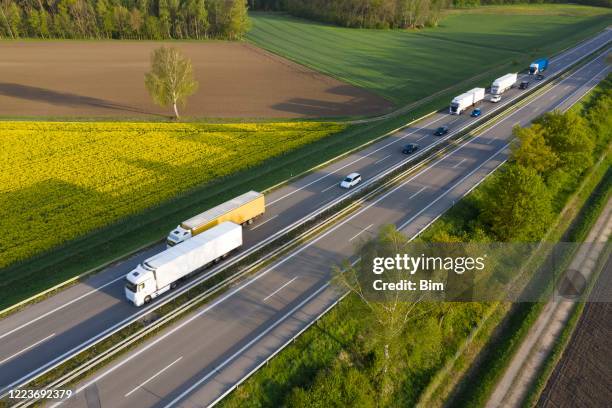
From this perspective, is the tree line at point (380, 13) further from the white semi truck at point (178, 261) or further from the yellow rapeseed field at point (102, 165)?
the white semi truck at point (178, 261)

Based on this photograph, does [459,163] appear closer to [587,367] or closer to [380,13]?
[587,367]

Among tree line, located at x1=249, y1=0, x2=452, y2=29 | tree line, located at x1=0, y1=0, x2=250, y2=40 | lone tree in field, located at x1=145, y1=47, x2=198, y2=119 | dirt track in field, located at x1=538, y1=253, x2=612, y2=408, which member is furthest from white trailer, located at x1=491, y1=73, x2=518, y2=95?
tree line, located at x1=249, y1=0, x2=452, y2=29

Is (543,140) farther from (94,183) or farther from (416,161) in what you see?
(94,183)

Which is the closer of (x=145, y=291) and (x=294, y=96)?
(x=145, y=291)

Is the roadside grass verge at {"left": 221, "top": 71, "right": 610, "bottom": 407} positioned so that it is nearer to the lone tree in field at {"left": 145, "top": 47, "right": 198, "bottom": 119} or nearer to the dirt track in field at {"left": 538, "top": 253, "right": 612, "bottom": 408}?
the dirt track in field at {"left": 538, "top": 253, "right": 612, "bottom": 408}

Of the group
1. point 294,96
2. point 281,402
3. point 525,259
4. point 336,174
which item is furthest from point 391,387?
point 294,96

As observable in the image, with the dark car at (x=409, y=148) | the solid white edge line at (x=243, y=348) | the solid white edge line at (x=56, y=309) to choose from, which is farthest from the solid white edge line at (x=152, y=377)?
the dark car at (x=409, y=148)

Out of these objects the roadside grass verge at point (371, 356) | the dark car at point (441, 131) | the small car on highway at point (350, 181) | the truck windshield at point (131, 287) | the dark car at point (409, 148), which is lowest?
the roadside grass verge at point (371, 356)
